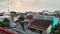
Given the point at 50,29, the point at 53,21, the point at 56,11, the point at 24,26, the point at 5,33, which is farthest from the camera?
the point at 56,11

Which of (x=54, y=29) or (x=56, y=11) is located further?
(x=56, y=11)

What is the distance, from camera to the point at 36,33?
9.24 metres

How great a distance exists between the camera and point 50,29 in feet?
32.4

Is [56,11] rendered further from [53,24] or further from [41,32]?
[41,32]

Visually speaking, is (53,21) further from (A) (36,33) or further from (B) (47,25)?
(A) (36,33)

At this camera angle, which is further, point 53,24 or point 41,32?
point 53,24

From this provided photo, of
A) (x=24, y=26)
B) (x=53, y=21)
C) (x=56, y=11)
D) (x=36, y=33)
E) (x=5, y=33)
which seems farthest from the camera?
(x=56, y=11)

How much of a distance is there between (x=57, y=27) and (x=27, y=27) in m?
2.13

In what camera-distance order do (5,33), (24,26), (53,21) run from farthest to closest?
1. (24,26)
2. (53,21)
3. (5,33)

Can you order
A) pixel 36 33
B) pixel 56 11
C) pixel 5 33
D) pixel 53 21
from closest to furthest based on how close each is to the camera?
pixel 5 33
pixel 36 33
pixel 53 21
pixel 56 11

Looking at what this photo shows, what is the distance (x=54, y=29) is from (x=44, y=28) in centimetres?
79

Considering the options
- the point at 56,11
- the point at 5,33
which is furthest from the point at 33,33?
the point at 56,11

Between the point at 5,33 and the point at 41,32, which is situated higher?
the point at 5,33

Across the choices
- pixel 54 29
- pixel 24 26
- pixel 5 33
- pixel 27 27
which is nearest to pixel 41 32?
pixel 54 29
